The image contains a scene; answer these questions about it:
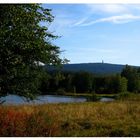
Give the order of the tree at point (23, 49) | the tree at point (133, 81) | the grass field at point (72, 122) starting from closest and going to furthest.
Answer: the grass field at point (72, 122) → the tree at point (23, 49) → the tree at point (133, 81)

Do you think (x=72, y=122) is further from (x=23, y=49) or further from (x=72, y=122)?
(x=23, y=49)

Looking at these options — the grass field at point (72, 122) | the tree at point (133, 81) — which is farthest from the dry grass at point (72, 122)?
the tree at point (133, 81)

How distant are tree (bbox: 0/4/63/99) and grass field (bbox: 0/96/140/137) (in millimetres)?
836

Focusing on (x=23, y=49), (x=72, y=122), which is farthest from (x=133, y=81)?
(x=23, y=49)

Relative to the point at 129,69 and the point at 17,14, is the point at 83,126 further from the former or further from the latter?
the point at 129,69

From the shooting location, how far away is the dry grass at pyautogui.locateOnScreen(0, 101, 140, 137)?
11602 millimetres

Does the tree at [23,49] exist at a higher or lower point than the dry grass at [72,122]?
higher

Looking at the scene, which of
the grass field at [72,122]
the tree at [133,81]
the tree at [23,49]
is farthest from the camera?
the tree at [133,81]

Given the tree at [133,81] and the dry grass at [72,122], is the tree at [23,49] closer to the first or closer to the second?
the dry grass at [72,122]

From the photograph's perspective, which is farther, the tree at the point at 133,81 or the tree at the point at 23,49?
the tree at the point at 133,81

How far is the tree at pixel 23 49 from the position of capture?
13.3 meters

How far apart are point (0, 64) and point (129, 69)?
360 ft

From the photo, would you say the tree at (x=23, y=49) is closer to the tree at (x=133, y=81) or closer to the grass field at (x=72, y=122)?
the grass field at (x=72, y=122)

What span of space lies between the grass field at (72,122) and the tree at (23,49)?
836 mm
